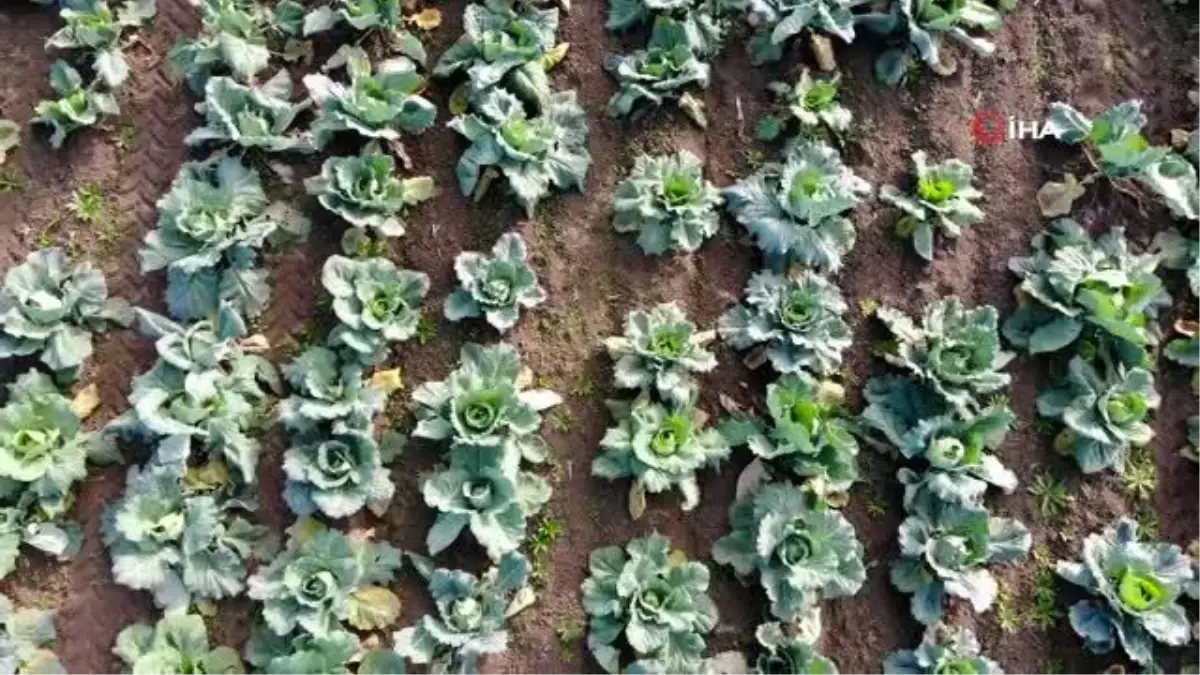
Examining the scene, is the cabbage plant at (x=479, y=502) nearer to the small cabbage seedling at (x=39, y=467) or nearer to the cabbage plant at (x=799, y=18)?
the small cabbage seedling at (x=39, y=467)

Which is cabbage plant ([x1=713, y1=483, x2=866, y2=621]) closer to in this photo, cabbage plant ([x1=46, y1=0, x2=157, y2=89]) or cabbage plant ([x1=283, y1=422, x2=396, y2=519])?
cabbage plant ([x1=283, y1=422, x2=396, y2=519])

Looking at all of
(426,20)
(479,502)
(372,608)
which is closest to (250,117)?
(426,20)

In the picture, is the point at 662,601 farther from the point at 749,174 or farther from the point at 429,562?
the point at 749,174

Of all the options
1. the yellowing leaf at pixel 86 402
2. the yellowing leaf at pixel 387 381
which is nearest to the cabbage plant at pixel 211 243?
the yellowing leaf at pixel 86 402

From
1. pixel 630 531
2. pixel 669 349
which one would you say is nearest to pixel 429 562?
pixel 630 531

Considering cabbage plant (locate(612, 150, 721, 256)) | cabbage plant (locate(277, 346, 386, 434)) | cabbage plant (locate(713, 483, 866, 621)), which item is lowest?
cabbage plant (locate(713, 483, 866, 621))

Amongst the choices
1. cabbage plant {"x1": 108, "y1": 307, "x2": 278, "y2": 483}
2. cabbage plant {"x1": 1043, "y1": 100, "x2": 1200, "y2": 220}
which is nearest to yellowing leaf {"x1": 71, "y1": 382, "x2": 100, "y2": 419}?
cabbage plant {"x1": 108, "y1": 307, "x2": 278, "y2": 483}
